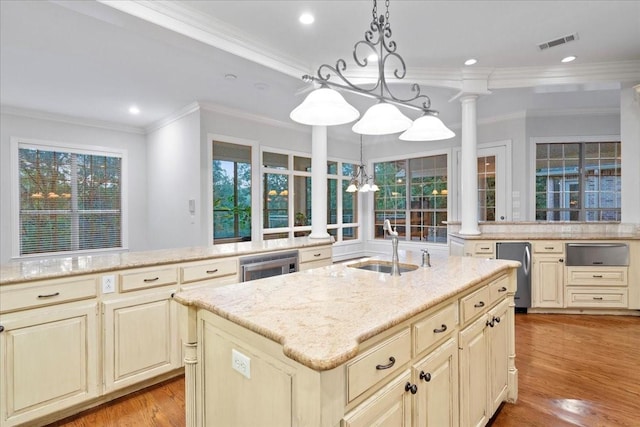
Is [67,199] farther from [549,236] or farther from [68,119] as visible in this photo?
[549,236]

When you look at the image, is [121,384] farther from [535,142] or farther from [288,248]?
[535,142]

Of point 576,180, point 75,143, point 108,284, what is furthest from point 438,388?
point 75,143

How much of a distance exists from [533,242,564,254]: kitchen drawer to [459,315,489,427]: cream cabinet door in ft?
8.51

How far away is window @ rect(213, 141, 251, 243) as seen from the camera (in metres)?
4.97

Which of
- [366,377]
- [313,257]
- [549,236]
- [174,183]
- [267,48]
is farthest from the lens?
[174,183]

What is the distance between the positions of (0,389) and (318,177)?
3114 millimetres

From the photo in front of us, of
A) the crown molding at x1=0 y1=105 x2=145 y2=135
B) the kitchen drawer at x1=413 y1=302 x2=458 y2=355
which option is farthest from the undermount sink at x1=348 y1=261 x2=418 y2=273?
the crown molding at x1=0 y1=105 x2=145 y2=135

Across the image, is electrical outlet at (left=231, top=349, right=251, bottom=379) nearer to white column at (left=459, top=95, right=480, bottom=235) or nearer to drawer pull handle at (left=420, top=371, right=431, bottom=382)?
drawer pull handle at (left=420, top=371, right=431, bottom=382)

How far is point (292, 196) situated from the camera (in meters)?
6.07

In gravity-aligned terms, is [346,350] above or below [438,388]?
above

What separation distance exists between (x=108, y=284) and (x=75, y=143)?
14.0ft

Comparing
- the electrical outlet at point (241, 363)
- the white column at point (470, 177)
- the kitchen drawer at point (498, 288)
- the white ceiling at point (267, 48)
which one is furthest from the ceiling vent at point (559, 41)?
the electrical outlet at point (241, 363)

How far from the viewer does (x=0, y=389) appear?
1732 mm

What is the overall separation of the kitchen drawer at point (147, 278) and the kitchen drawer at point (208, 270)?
0.26 ft
